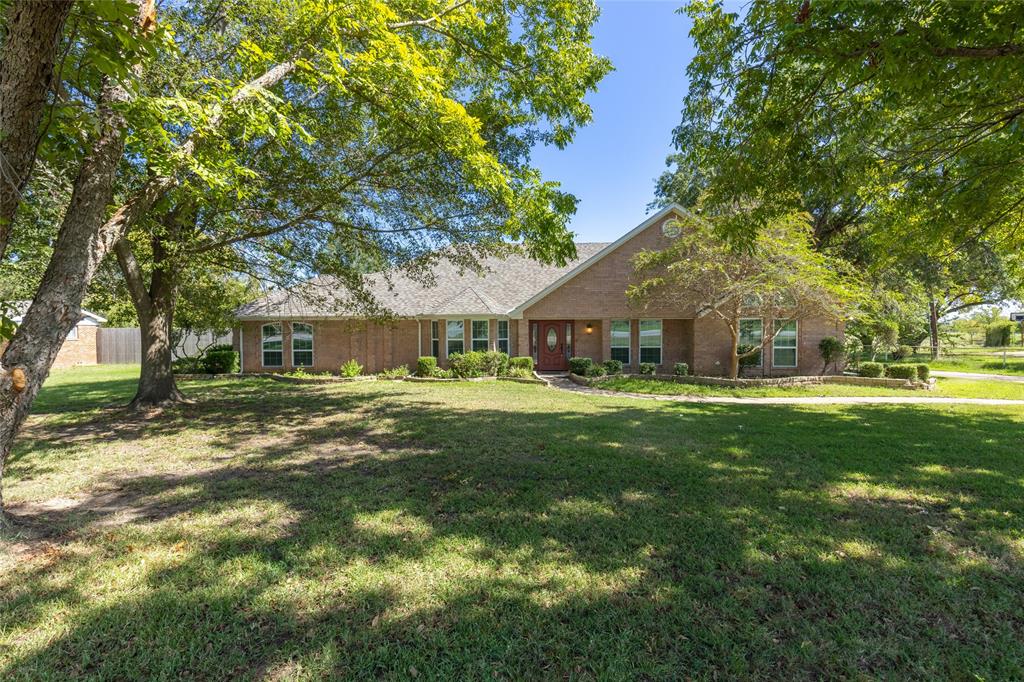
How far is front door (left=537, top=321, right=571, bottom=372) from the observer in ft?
65.9

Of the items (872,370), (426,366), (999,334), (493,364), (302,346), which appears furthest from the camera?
(999,334)

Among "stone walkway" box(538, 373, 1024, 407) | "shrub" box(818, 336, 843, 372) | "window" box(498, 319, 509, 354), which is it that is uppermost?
"window" box(498, 319, 509, 354)

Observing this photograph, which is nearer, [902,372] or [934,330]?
[902,372]

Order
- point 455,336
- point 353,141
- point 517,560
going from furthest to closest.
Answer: point 455,336 → point 353,141 → point 517,560

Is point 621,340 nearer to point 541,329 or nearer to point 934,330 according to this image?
point 541,329

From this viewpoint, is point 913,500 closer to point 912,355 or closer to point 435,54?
point 435,54

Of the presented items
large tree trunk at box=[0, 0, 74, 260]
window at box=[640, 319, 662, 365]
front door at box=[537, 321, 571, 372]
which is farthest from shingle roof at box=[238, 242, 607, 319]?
large tree trunk at box=[0, 0, 74, 260]

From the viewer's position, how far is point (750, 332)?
18875 millimetres

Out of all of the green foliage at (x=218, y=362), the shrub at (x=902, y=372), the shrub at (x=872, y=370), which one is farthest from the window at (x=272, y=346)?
the shrub at (x=902, y=372)

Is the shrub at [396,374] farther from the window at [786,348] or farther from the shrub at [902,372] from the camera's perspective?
the shrub at [902,372]

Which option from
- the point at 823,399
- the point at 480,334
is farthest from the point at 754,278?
the point at 480,334

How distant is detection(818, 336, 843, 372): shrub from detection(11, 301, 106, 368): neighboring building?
3869 cm

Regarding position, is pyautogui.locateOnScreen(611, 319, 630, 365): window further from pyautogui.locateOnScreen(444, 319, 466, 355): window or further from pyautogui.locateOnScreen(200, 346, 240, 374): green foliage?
pyautogui.locateOnScreen(200, 346, 240, 374): green foliage

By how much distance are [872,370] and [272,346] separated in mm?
25253
